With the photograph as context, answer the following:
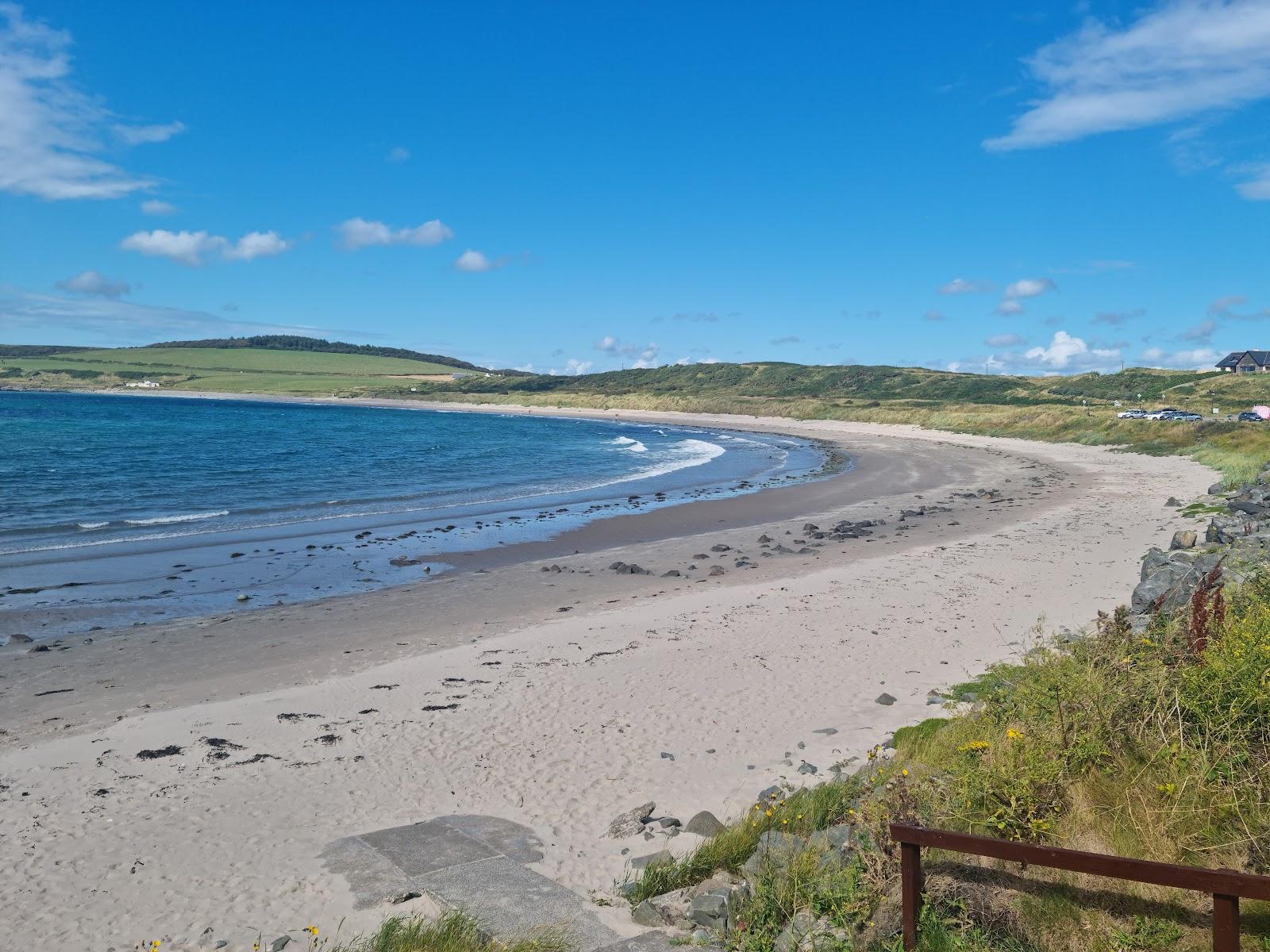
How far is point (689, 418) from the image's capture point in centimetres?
10306

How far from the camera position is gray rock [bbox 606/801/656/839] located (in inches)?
280

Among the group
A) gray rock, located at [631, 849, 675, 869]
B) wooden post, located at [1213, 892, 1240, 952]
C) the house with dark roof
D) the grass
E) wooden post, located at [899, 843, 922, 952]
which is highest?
the house with dark roof

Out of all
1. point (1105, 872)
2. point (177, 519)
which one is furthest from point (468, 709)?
point (177, 519)

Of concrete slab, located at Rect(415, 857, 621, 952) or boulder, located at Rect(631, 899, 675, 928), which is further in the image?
boulder, located at Rect(631, 899, 675, 928)

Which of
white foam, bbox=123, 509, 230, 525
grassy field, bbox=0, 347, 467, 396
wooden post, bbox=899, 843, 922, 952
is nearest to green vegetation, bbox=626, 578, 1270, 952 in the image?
wooden post, bbox=899, 843, 922, 952

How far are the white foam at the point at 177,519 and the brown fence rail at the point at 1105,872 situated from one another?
25.2 m

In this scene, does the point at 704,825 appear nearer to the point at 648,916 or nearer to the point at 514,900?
the point at 648,916

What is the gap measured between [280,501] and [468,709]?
22.6 meters

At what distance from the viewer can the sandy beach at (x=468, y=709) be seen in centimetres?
666

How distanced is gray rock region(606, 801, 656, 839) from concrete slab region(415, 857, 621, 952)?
3.21ft

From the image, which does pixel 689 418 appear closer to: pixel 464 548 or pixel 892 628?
pixel 464 548

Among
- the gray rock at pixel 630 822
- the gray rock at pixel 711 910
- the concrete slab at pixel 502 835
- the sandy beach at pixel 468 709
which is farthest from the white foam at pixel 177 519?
the gray rock at pixel 711 910

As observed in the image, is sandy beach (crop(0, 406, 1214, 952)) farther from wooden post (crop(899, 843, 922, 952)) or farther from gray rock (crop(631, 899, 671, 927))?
wooden post (crop(899, 843, 922, 952))

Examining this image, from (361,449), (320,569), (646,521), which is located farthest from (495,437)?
(320,569)
